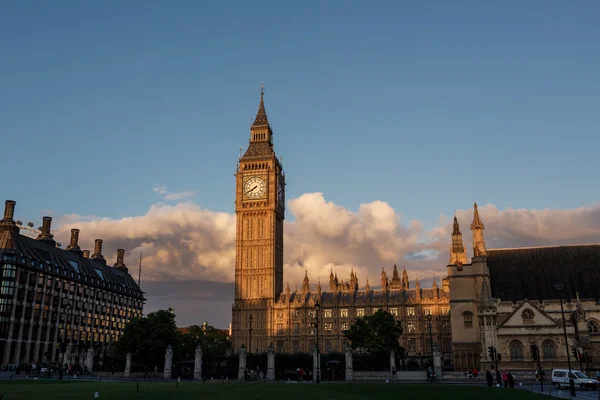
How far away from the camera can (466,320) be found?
7075 centimetres

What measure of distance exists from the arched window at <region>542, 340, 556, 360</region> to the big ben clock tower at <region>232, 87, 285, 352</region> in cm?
6563

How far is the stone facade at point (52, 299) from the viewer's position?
302ft

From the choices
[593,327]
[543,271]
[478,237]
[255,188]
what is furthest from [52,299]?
[593,327]

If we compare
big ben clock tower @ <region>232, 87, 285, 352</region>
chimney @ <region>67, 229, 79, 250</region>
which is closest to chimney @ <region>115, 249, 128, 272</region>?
chimney @ <region>67, 229, 79, 250</region>

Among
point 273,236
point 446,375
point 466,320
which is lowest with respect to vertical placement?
point 446,375

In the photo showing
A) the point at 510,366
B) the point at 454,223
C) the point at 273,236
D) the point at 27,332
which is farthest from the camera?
the point at 273,236

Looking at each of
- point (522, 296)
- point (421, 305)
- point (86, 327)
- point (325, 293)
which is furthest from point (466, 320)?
point (86, 327)

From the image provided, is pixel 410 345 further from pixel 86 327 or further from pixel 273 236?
pixel 86 327

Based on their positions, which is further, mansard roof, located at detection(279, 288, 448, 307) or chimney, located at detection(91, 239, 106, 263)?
chimney, located at detection(91, 239, 106, 263)

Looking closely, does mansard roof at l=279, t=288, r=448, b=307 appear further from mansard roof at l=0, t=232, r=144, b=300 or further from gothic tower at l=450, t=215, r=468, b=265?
mansard roof at l=0, t=232, r=144, b=300

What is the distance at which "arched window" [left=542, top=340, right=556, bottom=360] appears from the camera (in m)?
60.6

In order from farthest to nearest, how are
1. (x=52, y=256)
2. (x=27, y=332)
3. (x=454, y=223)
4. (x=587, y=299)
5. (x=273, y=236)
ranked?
(x=273, y=236) < (x=52, y=256) < (x=27, y=332) < (x=454, y=223) < (x=587, y=299)

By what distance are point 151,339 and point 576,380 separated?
43.4 m

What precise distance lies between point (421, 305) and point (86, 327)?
69.5 meters
